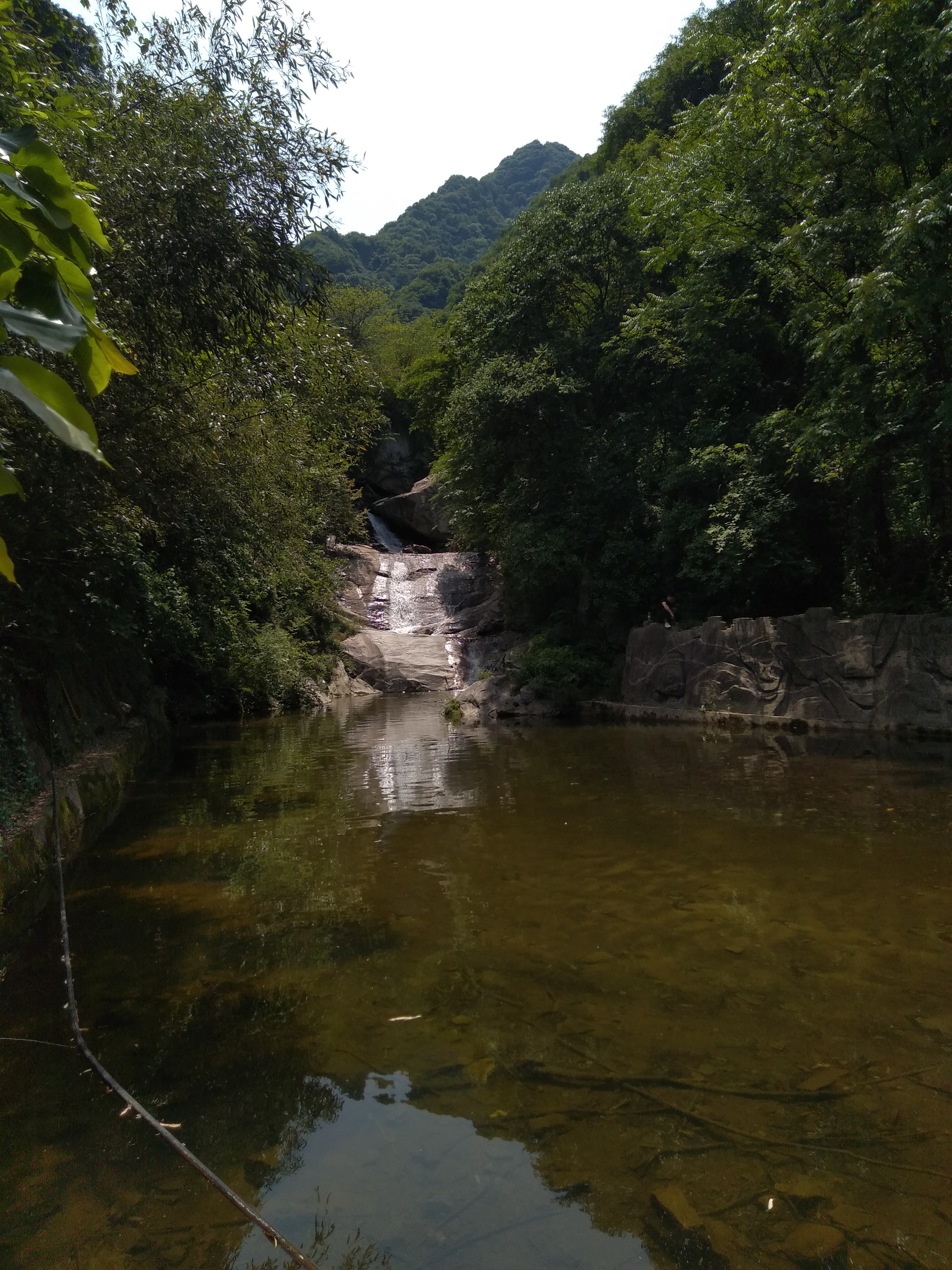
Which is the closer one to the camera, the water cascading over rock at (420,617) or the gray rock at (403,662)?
the gray rock at (403,662)

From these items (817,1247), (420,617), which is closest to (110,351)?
(817,1247)

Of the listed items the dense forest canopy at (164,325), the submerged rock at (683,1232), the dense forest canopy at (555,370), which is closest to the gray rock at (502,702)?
the dense forest canopy at (555,370)

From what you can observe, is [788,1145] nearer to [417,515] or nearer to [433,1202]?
[433,1202]

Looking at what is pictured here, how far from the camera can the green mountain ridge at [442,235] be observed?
2756 inches

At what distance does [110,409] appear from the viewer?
6.73m

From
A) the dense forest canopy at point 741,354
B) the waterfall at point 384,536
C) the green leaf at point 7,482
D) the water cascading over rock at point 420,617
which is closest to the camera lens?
the green leaf at point 7,482

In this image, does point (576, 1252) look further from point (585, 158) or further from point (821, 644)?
point (585, 158)

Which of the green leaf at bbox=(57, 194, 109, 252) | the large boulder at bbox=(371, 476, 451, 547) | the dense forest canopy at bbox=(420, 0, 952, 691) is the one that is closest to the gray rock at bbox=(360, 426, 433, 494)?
the large boulder at bbox=(371, 476, 451, 547)

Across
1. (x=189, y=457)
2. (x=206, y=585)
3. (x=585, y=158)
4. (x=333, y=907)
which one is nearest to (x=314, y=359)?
(x=189, y=457)

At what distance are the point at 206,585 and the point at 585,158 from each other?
3297 centimetres

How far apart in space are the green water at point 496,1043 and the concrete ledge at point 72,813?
12.4 inches

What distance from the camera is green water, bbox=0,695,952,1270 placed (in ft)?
7.98

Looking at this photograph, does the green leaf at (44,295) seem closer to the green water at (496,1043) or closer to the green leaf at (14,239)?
the green leaf at (14,239)

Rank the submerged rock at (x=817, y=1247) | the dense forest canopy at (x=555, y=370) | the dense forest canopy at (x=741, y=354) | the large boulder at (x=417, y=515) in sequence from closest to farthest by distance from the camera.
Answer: the submerged rock at (x=817, y=1247)
the dense forest canopy at (x=555, y=370)
the dense forest canopy at (x=741, y=354)
the large boulder at (x=417, y=515)
